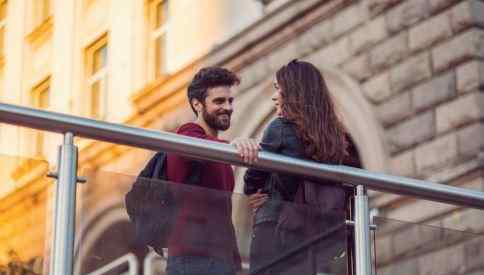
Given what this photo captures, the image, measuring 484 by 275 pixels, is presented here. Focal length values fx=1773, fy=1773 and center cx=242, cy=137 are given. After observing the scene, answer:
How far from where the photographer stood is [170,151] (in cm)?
688

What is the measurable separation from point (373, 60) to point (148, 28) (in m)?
7.27

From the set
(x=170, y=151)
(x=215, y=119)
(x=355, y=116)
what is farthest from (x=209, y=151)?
(x=355, y=116)

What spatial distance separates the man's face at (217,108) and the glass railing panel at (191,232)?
1.63 ft

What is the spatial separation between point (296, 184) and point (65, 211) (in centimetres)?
112

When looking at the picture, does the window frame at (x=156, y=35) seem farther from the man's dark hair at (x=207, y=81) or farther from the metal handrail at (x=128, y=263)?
the metal handrail at (x=128, y=263)

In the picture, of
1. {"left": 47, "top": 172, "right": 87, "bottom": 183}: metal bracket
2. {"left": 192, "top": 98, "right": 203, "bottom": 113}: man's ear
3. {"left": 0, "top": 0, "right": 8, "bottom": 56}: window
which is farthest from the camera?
{"left": 0, "top": 0, "right": 8, "bottom": 56}: window

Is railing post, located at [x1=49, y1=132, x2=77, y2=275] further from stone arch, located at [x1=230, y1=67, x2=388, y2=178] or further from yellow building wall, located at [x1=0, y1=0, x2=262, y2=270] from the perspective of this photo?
yellow building wall, located at [x1=0, y1=0, x2=262, y2=270]

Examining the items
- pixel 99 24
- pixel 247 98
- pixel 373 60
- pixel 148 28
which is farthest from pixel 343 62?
pixel 99 24

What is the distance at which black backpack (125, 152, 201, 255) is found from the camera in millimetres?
6750

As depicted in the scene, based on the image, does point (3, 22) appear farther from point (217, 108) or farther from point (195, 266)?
point (195, 266)

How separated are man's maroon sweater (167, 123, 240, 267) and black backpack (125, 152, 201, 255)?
0.10 feet

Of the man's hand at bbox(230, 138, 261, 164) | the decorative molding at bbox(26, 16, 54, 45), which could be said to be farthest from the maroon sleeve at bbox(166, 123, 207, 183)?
the decorative molding at bbox(26, 16, 54, 45)

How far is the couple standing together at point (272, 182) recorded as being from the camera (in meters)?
6.86

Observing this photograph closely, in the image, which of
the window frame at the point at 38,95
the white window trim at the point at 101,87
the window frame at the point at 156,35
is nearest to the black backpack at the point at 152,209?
the window frame at the point at 156,35
